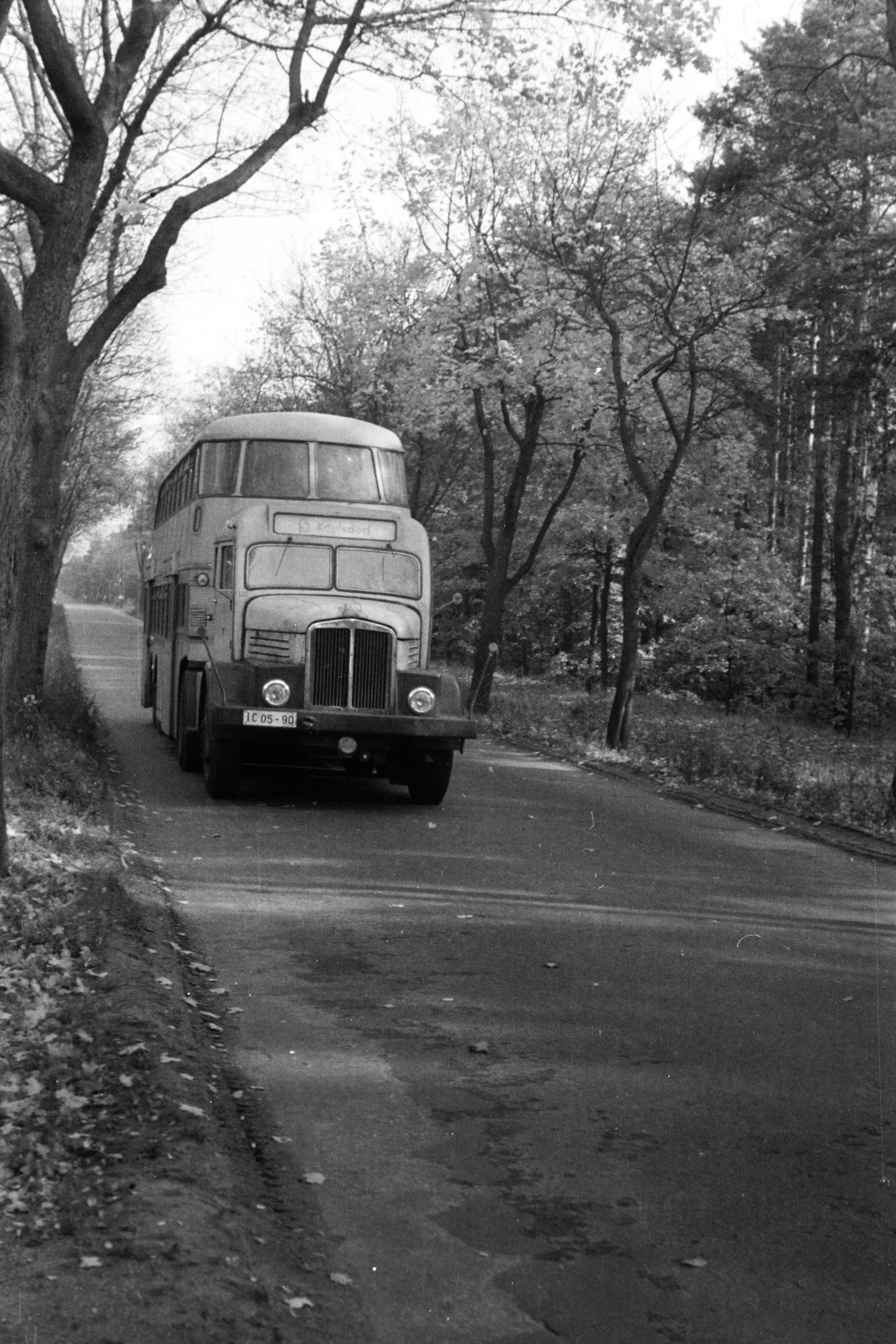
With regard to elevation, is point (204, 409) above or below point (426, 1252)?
above

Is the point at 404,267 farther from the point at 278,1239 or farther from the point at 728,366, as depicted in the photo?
the point at 278,1239

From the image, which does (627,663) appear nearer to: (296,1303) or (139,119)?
(139,119)

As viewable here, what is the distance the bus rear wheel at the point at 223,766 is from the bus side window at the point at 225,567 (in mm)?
1577

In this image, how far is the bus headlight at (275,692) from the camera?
46.2ft

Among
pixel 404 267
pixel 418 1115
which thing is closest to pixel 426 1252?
pixel 418 1115

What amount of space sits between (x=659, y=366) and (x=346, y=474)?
7909 mm

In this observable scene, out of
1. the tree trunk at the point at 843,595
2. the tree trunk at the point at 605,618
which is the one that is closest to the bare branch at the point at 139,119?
the tree trunk at the point at 843,595

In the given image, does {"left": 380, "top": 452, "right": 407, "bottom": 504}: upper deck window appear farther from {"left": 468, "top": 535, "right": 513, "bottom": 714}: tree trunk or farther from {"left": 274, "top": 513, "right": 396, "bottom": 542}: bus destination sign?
{"left": 468, "top": 535, "right": 513, "bottom": 714}: tree trunk

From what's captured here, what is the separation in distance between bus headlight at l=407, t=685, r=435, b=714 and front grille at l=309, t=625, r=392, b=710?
0.22 metres

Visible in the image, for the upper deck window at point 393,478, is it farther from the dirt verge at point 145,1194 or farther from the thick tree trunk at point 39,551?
the dirt verge at point 145,1194

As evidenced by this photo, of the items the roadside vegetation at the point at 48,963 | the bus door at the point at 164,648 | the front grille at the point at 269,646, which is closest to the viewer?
the roadside vegetation at the point at 48,963

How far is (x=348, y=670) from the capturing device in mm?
14406

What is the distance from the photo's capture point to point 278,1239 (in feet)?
14.2

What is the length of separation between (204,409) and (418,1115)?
56.0 m
